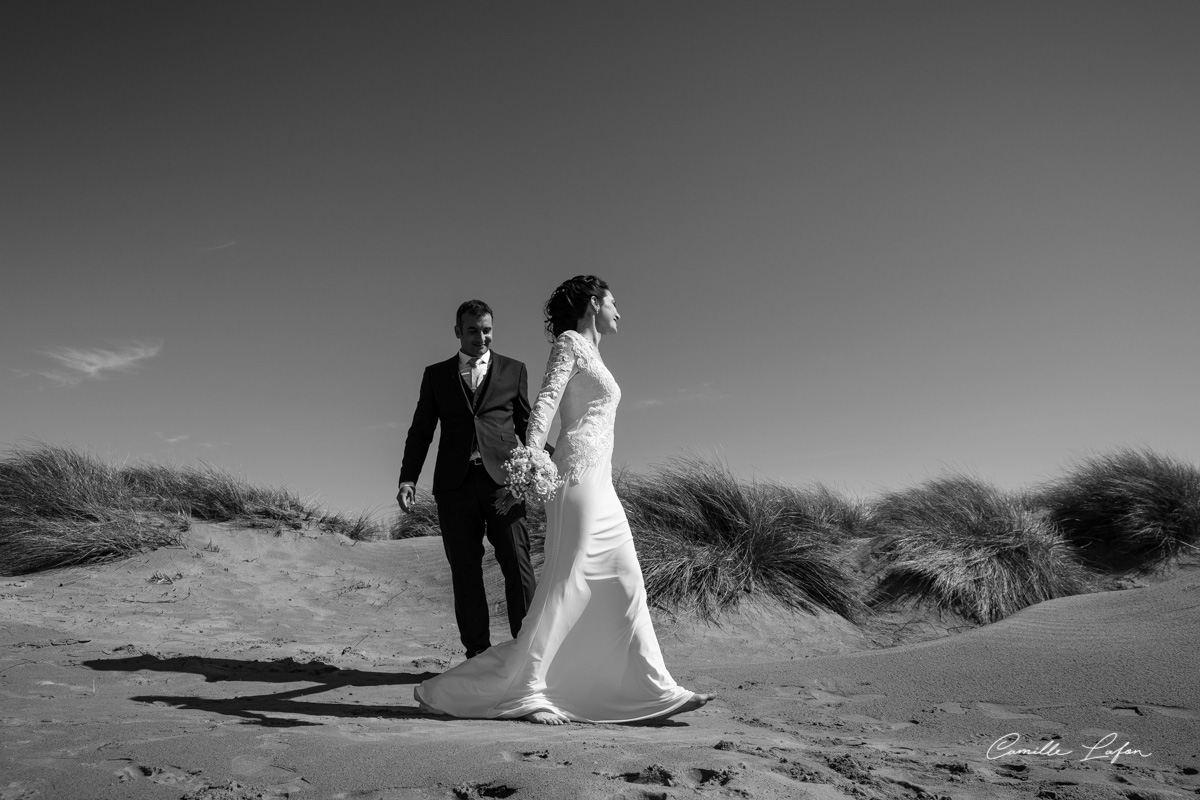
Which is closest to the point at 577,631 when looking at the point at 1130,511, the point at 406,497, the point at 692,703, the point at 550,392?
the point at 692,703

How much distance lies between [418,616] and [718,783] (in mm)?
5344

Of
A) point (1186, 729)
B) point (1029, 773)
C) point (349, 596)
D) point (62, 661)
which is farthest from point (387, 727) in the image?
point (349, 596)

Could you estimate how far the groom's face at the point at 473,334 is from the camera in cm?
474

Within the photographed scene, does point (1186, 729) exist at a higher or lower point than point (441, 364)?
lower

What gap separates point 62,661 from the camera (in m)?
4.91

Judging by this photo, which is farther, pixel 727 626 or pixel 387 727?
pixel 727 626

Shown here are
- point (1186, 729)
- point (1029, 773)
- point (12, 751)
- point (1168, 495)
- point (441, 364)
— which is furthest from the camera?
point (1168, 495)

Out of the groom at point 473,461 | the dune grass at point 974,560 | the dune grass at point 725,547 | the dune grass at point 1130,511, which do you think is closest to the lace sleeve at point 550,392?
the groom at point 473,461

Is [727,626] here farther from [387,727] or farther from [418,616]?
[387,727]

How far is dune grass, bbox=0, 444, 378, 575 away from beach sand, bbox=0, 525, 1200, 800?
15.3 inches

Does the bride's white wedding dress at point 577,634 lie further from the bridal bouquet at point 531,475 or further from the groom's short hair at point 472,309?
the groom's short hair at point 472,309

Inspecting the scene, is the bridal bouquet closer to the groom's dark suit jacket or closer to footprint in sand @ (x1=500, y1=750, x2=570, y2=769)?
the groom's dark suit jacket

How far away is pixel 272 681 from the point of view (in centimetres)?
466

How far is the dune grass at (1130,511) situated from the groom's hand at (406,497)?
25.3ft
